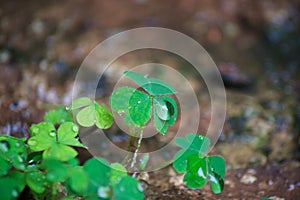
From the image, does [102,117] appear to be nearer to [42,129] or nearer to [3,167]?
[42,129]

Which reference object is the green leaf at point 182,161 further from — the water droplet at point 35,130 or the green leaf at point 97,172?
the water droplet at point 35,130

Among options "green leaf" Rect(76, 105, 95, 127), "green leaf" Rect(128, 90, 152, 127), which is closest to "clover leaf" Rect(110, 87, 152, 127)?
"green leaf" Rect(128, 90, 152, 127)

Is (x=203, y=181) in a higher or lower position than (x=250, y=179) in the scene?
lower

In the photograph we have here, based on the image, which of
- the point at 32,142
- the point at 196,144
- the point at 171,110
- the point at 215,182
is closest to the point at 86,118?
the point at 32,142

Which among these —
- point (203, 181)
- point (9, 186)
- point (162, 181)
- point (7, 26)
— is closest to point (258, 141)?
point (162, 181)

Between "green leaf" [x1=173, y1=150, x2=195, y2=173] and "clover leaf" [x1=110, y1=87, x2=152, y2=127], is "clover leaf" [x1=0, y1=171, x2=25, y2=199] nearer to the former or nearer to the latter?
"clover leaf" [x1=110, y1=87, x2=152, y2=127]

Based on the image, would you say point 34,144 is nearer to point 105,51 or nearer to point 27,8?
point 105,51
